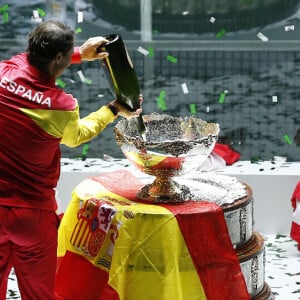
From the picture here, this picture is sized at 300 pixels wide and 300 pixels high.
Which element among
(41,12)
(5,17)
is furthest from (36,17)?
(5,17)

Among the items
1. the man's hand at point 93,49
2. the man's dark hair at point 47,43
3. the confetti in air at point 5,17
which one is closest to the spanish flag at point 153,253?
the man's hand at point 93,49

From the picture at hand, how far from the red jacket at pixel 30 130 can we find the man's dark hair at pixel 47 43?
4 centimetres

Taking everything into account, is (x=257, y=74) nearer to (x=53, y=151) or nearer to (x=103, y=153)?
(x=103, y=153)

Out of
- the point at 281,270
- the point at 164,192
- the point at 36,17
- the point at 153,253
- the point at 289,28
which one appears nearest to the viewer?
the point at 153,253

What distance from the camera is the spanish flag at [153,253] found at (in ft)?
9.66

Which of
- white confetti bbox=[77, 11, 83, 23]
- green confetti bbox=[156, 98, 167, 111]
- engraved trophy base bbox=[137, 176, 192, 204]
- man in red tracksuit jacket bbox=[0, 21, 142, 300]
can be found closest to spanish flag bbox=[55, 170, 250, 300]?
engraved trophy base bbox=[137, 176, 192, 204]

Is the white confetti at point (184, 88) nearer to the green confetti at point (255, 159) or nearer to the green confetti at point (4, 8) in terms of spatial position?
the green confetti at point (255, 159)

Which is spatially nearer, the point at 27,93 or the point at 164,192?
the point at 27,93

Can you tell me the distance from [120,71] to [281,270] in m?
1.58

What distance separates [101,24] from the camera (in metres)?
4.85

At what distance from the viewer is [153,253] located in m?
2.95

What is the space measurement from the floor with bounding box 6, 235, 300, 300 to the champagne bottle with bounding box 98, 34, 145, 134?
1.20m

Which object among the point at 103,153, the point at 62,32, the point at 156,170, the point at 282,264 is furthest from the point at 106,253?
the point at 103,153

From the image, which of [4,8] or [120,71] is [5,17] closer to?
[4,8]
